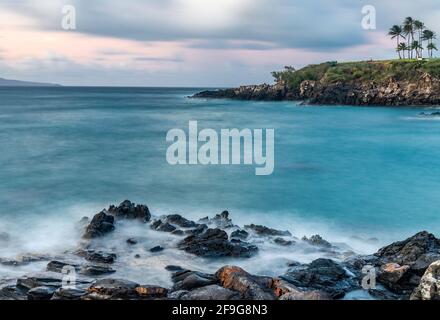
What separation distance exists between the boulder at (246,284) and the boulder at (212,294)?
0.91 ft

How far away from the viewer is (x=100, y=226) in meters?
15.9

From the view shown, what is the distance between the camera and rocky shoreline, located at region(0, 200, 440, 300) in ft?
33.8

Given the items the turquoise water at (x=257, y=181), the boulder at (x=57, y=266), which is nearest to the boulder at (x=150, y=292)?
the boulder at (x=57, y=266)

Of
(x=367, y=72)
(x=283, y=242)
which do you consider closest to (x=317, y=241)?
(x=283, y=242)

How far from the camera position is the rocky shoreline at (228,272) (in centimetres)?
1030

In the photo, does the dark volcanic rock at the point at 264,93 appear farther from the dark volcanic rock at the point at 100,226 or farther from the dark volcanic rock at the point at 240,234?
the dark volcanic rock at the point at 100,226

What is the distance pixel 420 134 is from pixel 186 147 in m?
23.6

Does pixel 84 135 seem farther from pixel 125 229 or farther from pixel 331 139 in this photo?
pixel 125 229

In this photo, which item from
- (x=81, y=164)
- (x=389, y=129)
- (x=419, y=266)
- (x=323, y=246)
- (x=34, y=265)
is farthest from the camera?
(x=389, y=129)

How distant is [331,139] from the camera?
44156 millimetres

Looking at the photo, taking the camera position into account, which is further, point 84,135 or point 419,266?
point 84,135

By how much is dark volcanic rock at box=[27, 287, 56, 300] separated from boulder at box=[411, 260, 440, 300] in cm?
790

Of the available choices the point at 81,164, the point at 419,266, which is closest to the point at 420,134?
the point at 81,164
